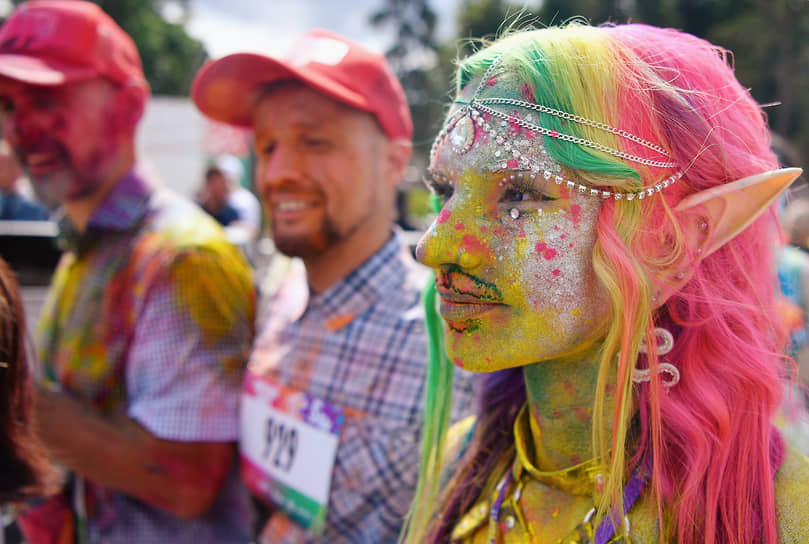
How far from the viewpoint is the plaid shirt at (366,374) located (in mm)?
1679

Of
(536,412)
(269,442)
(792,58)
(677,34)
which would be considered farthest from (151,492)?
(792,58)

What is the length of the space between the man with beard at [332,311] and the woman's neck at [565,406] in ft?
1.75

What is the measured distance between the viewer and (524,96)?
1.02 m

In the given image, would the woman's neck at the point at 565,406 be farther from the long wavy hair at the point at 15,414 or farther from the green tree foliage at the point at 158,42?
A: the green tree foliage at the point at 158,42

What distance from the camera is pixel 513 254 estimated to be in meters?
1.00

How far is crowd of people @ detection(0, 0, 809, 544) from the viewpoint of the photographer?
984 millimetres

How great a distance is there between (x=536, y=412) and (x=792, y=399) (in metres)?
0.47

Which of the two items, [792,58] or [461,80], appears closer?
[461,80]

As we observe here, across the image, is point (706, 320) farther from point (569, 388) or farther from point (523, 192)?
point (523, 192)

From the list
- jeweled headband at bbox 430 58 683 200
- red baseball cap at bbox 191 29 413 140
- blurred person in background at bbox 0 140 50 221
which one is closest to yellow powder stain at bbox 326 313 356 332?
red baseball cap at bbox 191 29 413 140

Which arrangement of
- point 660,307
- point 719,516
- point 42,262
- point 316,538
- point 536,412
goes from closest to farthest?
1. point 719,516
2. point 660,307
3. point 536,412
4. point 316,538
5. point 42,262

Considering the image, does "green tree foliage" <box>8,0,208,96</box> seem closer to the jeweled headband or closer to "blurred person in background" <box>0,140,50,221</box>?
"blurred person in background" <box>0,140,50,221</box>

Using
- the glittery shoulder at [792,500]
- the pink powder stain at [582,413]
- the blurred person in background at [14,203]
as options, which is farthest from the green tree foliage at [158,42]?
the glittery shoulder at [792,500]

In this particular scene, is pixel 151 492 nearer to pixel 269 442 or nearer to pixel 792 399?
pixel 269 442
